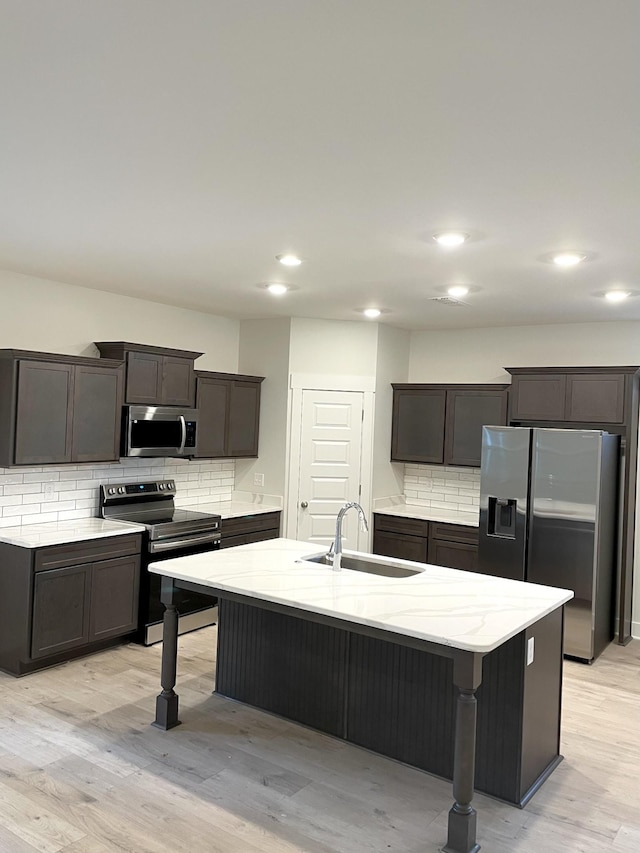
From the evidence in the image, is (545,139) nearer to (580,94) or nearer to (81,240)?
(580,94)

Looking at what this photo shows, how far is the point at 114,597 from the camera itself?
4793 millimetres

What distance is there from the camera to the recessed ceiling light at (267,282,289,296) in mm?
4847

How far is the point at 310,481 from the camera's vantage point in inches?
250

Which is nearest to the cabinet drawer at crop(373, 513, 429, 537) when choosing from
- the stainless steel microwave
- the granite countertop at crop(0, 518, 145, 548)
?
the stainless steel microwave

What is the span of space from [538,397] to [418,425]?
1.25 meters

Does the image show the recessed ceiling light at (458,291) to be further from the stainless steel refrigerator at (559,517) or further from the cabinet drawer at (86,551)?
the cabinet drawer at (86,551)

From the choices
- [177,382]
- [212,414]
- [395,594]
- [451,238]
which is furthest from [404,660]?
[212,414]

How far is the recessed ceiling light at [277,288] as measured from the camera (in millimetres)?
4847

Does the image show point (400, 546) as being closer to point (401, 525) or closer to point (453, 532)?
point (401, 525)

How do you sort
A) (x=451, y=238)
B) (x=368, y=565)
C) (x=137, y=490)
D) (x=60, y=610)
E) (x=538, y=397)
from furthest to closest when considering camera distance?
(x=538, y=397)
(x=137, y=490)
(x=60, y=610)
(x=368, y=565)
(x=451, y=238)

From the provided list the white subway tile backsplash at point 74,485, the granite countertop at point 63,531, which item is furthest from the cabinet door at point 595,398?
the granite countertop at point 63,531

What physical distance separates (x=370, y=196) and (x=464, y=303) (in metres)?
2.53

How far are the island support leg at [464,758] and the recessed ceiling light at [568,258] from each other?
2.19 m

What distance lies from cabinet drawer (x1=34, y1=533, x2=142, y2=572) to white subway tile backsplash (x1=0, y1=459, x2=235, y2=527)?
59 cm
